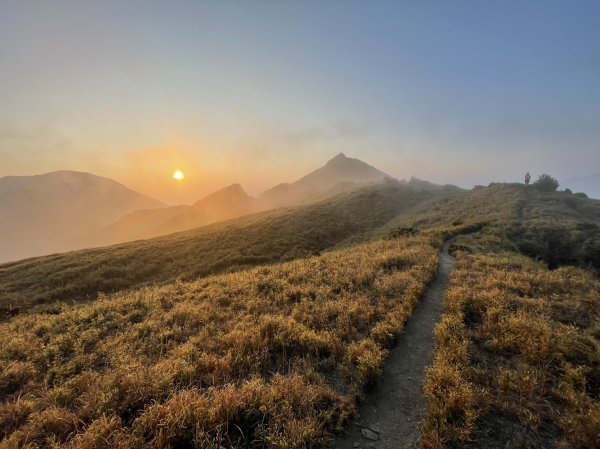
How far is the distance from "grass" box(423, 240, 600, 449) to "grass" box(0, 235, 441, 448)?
183cm

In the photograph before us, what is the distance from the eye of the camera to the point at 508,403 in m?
6.56

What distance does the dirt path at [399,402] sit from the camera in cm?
608

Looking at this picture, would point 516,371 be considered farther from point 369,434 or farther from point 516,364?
point 369,434

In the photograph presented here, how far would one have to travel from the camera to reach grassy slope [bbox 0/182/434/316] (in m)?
27.2

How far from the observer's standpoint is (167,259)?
36.2m

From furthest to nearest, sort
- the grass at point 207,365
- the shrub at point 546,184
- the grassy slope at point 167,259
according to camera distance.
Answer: the shrub at point 546,184, the grassy slope at point 167,259, the grass at point 207,365

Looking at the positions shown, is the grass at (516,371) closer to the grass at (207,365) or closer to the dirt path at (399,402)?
the dirt path at (399,402)

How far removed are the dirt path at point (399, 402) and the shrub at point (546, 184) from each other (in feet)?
261

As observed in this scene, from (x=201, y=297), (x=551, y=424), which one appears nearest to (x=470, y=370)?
(x=551, y=424)

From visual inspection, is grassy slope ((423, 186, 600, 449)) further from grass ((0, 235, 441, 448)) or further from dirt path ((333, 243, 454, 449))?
grass ((0, 235, 441, 448))

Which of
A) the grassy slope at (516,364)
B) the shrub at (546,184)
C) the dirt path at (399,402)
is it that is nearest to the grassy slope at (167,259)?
the dirt path at (399,402)

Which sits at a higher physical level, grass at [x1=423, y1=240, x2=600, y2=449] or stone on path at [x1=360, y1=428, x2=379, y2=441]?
grass at [x1=423, y1=240, x2=600, y2=449]

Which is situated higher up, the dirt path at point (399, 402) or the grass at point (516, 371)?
the grass at point (516, 371)

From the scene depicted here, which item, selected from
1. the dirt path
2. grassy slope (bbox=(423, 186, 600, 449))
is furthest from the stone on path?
grassy slope (bbox=(423, 186, 600, 449))
